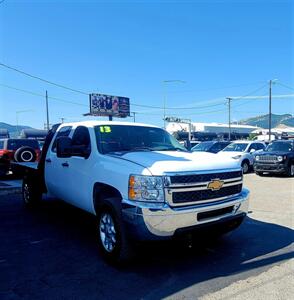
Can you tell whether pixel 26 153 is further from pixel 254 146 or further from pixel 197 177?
pixel 254 146

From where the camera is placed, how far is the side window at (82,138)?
5.88 m

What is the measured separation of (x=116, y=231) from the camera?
188 inches

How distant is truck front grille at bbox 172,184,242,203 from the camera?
4562 millimetres

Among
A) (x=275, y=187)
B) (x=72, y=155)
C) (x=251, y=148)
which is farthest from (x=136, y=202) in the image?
(x=251, y=148)

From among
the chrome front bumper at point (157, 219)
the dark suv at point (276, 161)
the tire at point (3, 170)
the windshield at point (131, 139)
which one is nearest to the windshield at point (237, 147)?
the dark suv at point (276, 161)

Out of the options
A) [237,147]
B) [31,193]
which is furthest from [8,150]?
[237,147]

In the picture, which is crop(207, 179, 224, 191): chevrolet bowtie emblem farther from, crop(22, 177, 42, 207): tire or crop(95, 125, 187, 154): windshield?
crop(22, 177, 42, 207): tire

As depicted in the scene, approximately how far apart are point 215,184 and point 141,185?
107 centimetres

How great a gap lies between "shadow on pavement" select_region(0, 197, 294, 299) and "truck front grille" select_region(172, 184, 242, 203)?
0.65 meters

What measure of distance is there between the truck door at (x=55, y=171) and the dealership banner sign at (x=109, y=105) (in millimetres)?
38687

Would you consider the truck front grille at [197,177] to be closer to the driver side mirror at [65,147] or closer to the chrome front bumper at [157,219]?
the chrome front bumper at [157,219]

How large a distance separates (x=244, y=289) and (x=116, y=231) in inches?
67.8

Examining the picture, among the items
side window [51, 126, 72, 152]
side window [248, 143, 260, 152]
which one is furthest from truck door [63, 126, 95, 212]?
side window [248, 143, 260, 152]

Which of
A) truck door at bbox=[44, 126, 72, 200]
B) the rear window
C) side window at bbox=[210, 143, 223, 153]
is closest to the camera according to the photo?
truck door at bbox=[44, 126, 72, 200]
